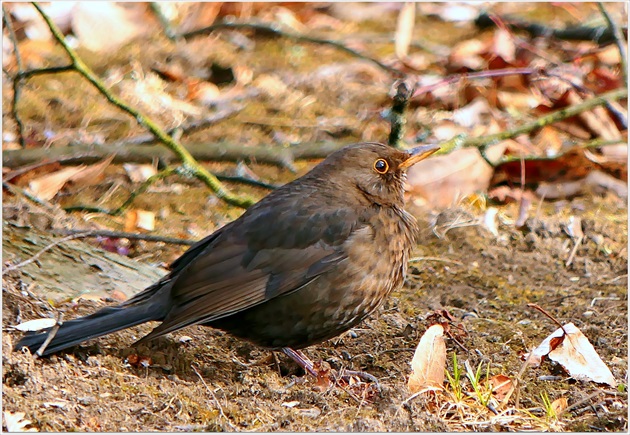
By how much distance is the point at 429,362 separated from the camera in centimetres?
372

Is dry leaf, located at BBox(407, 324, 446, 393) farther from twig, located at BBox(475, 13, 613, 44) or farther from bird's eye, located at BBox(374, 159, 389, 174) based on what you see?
twig, located at BBox(475, 13, 613, 44)

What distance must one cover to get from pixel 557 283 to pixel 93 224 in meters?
2.61

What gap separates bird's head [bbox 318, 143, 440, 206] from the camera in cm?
430

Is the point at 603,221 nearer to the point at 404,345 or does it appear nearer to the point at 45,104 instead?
the point at 404,345

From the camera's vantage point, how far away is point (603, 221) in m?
5.39

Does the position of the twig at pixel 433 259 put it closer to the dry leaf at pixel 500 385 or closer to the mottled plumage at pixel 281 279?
the mottled plumage at pixel 281 279

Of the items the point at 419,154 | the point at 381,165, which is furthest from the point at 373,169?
the point at 419,154

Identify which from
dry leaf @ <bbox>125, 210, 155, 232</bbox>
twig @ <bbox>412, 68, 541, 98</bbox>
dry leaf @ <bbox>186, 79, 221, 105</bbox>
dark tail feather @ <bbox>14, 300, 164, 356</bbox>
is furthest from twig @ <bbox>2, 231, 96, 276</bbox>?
twig @ <bbox>412, 68, 541, 98</bbox>

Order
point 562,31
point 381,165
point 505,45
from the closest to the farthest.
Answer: point 381,165 → point 505,45 → point 562,31

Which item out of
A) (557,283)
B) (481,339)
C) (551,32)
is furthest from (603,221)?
(551,32)

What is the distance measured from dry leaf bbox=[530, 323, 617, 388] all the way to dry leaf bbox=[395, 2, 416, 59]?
4267 mm

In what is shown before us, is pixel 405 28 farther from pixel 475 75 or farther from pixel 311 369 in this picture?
pixel 311 369

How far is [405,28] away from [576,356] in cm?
482

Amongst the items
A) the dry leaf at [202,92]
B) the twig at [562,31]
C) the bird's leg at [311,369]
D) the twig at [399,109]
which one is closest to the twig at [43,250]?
the bird's leg at [311,369]
